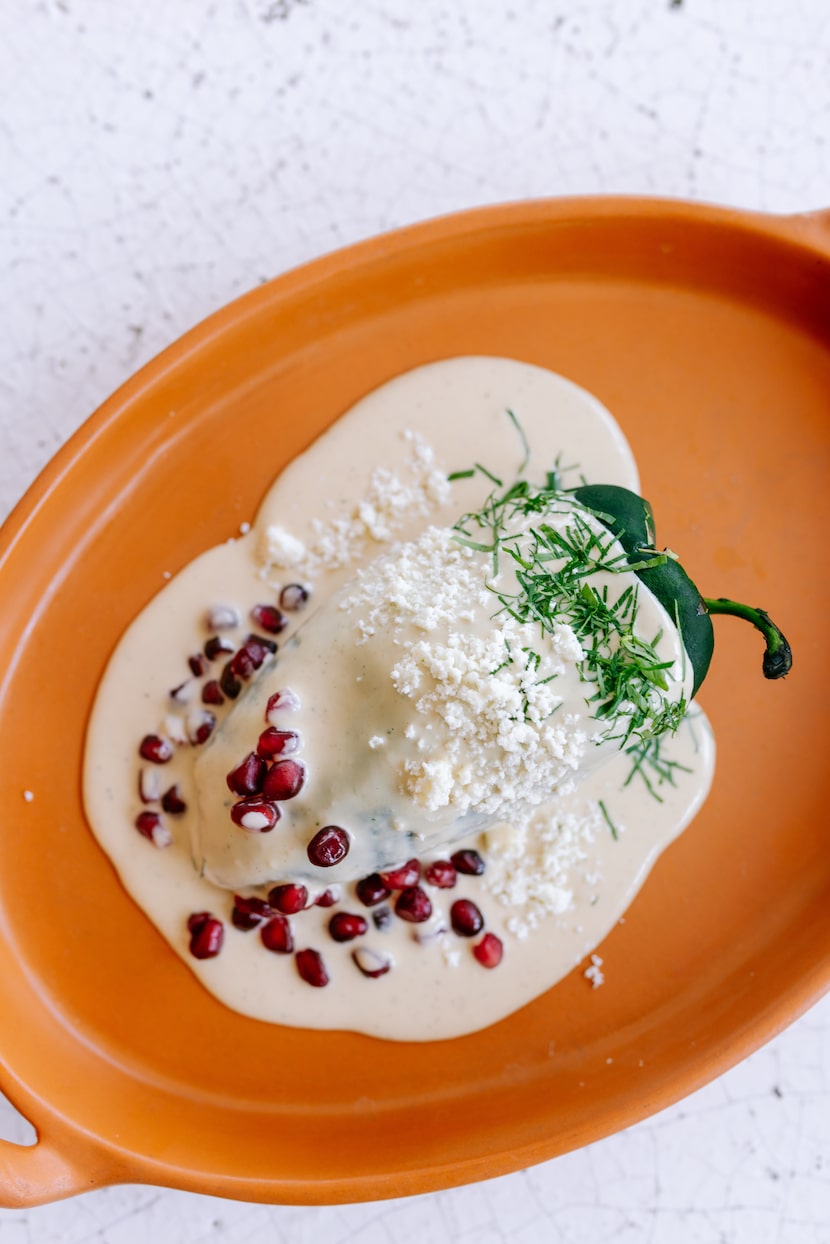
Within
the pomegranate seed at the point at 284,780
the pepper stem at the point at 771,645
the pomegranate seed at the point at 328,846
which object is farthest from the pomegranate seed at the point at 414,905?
the pepper stem at the point at 771,645

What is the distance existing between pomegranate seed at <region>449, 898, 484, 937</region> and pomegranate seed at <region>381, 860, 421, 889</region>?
125 millimetres

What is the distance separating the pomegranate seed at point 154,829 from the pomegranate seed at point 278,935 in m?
0.34

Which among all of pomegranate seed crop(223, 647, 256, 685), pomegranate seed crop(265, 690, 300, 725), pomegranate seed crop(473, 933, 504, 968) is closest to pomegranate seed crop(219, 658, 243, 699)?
pomegranate seed crop(223, 647, 256, 685)

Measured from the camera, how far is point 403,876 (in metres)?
2.47

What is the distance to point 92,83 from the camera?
9.06 ft

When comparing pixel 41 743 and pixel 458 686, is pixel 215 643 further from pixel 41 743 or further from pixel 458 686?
pixel 458 686

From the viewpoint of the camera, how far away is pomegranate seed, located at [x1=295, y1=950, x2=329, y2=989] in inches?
97.2

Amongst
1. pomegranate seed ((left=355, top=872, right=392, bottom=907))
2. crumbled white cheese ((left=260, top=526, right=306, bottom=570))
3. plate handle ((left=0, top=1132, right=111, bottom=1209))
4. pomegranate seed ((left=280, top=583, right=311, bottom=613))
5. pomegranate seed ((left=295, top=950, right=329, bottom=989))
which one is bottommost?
plate handle ((left=0, top=1132, right=111, bottom=1209))

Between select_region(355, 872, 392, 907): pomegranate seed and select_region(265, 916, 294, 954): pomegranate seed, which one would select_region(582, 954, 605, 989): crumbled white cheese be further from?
select_region(265, 916, 294, 954): pomegranate seed

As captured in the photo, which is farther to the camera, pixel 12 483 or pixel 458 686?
pixel 12 483

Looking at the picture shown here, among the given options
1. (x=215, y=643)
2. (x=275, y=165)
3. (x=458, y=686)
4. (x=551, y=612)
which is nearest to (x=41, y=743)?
→ (x=215, y=643)

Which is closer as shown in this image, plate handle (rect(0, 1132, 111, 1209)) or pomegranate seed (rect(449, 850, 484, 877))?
plate handle (rect(0, 1132, 111, 1209))

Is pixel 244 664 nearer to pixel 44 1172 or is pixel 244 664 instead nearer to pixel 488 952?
pixel 488 952

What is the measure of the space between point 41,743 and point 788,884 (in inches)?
78.9
